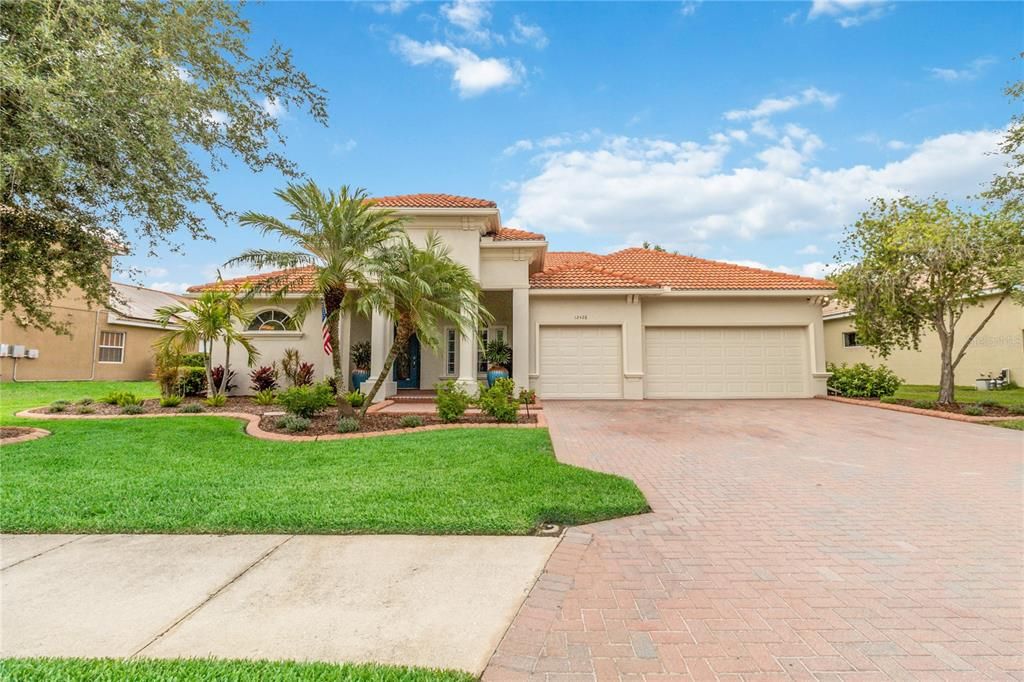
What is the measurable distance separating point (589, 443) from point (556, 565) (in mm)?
4973

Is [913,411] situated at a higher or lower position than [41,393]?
lower

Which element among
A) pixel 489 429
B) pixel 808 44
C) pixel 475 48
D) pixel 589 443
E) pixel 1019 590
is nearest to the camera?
pixel 1019 590

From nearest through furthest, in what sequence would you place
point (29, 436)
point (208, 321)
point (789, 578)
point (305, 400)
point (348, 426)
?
point (789, 578), point (29, 436), point (348, 426), point (305, 400), point (208, 321)

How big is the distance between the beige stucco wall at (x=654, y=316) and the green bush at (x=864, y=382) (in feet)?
2.06

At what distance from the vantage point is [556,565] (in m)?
3.52

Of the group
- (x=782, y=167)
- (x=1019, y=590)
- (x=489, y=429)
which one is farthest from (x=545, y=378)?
(x=1019, y=590)

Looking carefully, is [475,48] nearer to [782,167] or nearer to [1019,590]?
[782,167]

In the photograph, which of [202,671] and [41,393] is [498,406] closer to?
[202,671]

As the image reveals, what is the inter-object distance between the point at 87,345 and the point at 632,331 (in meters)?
25.1

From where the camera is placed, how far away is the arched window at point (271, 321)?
15.6 metres

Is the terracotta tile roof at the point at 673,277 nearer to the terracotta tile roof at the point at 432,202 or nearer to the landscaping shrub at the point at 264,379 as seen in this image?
the terracotta tile roof at the point at 432,202

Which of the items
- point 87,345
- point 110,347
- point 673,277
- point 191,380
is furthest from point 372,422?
point 110,347

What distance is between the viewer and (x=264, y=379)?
1446 cm

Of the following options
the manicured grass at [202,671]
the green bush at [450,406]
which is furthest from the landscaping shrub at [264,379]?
the manicured grass at [202,671]
